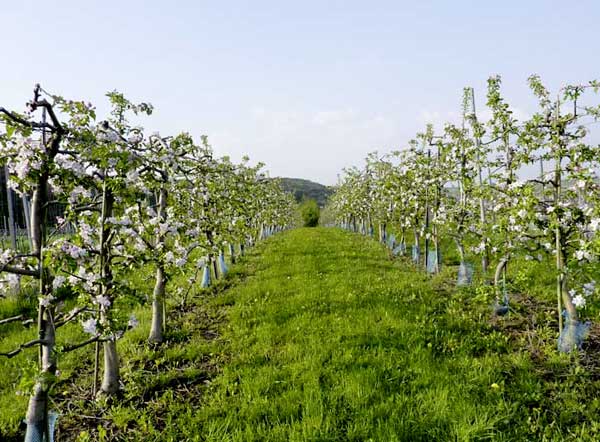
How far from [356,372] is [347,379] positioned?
0.20m

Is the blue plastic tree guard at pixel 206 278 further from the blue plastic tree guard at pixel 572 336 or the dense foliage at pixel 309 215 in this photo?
the dense foliage at pixel 309 215

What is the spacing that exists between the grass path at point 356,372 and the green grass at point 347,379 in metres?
0.02

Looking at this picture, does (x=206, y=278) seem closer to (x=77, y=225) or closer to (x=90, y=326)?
(x=77, y=225)

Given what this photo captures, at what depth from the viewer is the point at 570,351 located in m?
5.31

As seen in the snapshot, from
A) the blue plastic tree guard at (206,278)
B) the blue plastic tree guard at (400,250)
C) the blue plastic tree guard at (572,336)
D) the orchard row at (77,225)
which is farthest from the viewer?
the blue plastic tree guard at (400,250)

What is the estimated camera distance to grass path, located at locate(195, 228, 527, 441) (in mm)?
4035

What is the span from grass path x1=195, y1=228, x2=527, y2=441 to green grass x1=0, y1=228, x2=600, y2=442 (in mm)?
18

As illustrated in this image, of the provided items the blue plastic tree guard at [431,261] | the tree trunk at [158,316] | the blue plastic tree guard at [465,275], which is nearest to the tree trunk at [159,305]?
the tree trunk at [158,316]

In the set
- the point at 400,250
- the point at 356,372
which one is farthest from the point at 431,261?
the point at 356,372

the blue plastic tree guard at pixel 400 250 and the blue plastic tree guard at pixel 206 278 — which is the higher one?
the blue plastic tree guard at pixel 400 250

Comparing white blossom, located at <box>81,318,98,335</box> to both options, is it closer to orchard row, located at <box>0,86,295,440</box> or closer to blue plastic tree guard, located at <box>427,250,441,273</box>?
orchard row, located at <box>0,86,295,440</box>

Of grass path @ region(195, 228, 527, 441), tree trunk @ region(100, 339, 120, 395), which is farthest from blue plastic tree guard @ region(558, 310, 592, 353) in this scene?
tree trunk @ region(100, 339, 120, 395)

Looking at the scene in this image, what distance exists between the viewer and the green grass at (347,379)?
4059mm

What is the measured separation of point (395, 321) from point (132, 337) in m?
4.70
